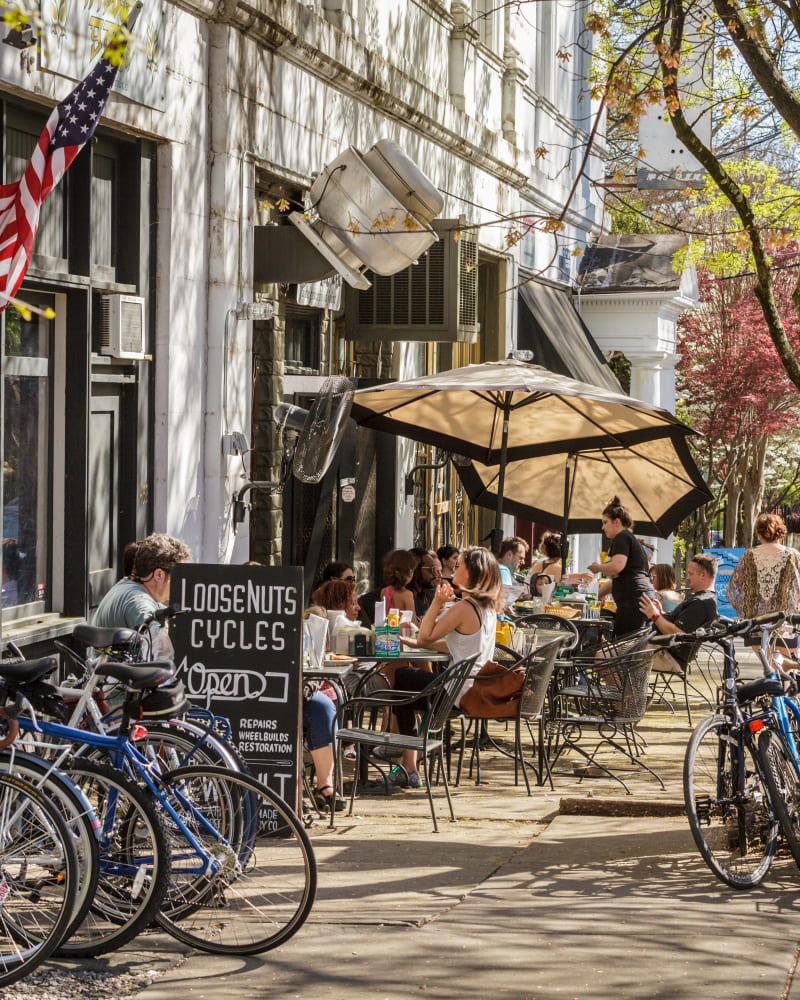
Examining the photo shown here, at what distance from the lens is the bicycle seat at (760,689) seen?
700cm

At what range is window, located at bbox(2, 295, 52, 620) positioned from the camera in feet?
27.6

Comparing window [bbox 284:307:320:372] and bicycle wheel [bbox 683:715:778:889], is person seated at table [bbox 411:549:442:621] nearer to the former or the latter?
window [bbox 284:307:320:372]

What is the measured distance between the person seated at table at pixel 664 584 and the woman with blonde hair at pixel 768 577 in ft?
8.10

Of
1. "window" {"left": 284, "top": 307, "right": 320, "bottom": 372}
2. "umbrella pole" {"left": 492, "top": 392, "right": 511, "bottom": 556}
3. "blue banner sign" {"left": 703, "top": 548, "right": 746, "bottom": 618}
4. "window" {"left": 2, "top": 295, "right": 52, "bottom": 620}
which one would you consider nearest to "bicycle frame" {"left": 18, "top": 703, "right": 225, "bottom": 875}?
"window" {"left": 2, "top": 295, "right": 52, "bottom": 620}

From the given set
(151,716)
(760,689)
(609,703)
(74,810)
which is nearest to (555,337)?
(609,703)

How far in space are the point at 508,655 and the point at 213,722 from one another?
4.47m

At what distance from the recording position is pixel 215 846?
221 inches

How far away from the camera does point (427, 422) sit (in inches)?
499

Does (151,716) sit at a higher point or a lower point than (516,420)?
lower

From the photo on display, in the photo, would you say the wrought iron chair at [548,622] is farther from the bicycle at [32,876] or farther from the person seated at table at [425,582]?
the bicycle at [32,876]

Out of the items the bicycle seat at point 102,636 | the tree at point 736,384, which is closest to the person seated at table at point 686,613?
the bicycle seat at point 102,636

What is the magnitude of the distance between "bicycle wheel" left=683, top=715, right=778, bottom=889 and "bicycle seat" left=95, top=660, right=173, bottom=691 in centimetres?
251

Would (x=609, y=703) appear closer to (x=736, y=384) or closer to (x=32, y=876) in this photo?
(x=32, y=876)

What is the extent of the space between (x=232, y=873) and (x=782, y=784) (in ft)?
8.85
